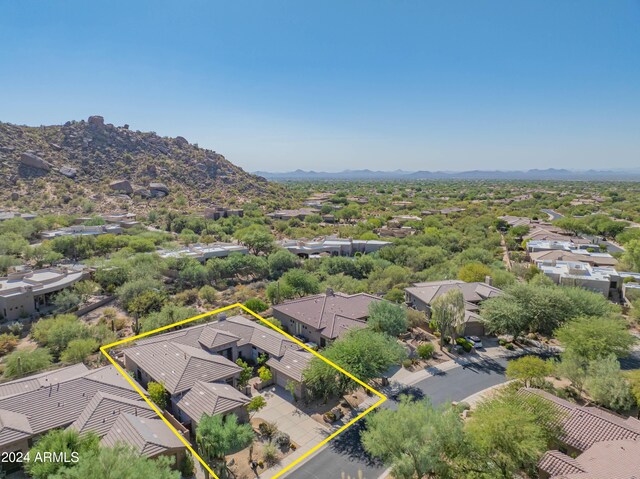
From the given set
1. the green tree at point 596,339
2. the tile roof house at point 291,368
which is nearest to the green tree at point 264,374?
the tile roof house at point 291,368

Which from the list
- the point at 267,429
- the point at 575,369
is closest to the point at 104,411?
the point at 267,429

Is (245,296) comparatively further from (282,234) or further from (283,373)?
(282,234)

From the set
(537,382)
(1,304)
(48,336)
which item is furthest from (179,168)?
(537,382)

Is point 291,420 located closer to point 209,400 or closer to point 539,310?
point 209,400

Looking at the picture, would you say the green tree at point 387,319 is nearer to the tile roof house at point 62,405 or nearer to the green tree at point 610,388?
the green tree at point 610,388

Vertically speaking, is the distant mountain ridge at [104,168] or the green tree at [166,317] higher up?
the distant mountain ridge at [104,168]

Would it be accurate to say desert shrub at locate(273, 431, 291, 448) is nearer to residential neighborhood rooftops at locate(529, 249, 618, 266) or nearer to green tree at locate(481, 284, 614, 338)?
green tree at locate(481, 284, 614, 338)

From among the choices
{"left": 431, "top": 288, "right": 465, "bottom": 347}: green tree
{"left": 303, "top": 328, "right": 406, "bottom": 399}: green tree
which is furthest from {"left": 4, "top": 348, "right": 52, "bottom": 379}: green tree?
{"left": 431, "top": 288, "right": 465, "bottom": 347}: green tree
